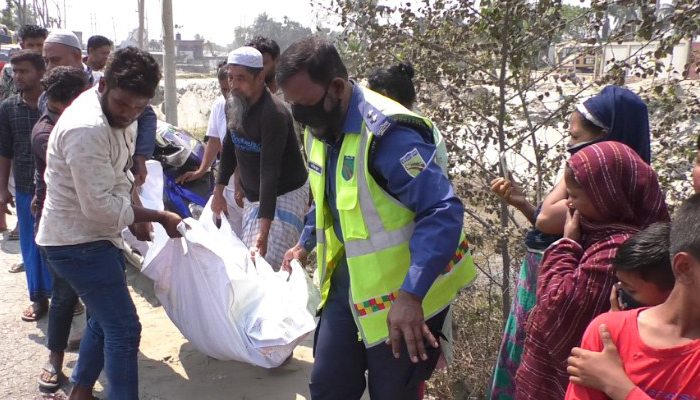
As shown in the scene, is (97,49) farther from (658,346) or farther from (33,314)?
(658,346)

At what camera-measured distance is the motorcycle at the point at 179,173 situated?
521 cm

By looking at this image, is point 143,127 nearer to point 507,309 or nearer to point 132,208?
point 132,208

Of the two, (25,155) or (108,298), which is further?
(25,155)

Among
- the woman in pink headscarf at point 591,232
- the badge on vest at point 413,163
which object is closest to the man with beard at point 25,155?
the badge on vest at point 413,163

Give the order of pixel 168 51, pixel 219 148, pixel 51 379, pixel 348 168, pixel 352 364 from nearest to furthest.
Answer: pixel 348 168 < pixel 352 364 < pixel 51 379 < pixel 219 148 < pixel 168 51

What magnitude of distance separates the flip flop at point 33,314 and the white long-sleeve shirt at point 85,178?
1860mm

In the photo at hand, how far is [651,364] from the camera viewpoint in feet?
4.97

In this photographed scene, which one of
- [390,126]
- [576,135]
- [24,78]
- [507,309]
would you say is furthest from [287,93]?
[24,78]

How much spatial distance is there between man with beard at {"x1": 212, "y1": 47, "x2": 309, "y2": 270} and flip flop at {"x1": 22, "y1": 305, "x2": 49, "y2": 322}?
5.48 feet

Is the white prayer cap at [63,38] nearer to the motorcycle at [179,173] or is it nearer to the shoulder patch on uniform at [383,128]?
the motorcycle at [179,173]

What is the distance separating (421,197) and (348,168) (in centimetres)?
29

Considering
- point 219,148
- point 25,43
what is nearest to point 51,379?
point 219,148

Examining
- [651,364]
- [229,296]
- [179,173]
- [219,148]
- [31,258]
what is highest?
[651,364]

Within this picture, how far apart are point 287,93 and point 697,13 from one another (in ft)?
6.38
